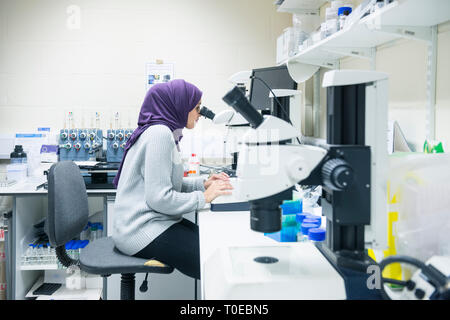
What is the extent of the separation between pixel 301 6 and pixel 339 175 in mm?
2168

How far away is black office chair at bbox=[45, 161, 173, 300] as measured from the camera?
5.07 feet

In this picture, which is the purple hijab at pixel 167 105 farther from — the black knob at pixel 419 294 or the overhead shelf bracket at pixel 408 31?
the black knob at pixel 419 294

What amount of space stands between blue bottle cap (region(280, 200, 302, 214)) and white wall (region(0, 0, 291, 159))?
5.64 feet

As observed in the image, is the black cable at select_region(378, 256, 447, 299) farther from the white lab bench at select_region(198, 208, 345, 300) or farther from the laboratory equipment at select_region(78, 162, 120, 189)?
the laboratory equipment at select_region(78, 162, 120, 189)

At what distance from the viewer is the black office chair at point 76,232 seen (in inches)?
60.8

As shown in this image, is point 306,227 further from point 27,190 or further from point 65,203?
point 27,190

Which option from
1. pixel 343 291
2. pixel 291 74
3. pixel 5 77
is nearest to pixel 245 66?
pixel 291 74

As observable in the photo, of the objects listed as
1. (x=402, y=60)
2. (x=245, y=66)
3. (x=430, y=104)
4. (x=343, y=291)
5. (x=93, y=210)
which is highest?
(x=245, y=66)

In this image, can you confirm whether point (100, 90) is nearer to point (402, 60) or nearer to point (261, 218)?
point (402, 60)

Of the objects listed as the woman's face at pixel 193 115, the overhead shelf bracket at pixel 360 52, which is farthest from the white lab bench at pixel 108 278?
the overhead shelf bracket at pixel 360 52

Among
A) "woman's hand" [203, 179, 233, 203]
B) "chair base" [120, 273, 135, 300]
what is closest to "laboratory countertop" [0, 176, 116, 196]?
"chair base" [120, 273, 135, 300]

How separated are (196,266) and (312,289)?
869mm

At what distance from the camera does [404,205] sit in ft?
3.18

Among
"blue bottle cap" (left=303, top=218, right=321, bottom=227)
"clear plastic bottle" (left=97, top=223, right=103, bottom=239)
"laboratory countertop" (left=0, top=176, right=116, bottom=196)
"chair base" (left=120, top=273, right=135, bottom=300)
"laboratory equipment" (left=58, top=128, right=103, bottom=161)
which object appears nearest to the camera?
"blue bottle cap" (left=303, top=218, right=321, bottom=227)
